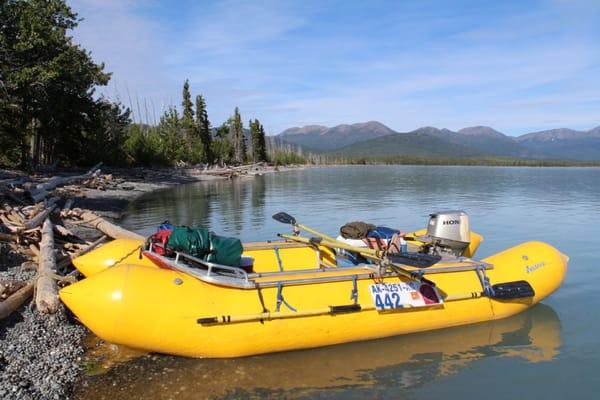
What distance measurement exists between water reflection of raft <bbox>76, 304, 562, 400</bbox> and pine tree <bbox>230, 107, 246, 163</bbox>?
71.8 metres

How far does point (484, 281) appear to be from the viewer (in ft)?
25.4

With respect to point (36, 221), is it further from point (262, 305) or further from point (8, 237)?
point (262, 305)

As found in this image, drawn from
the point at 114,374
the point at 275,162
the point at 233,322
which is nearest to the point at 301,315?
the point at 233,322

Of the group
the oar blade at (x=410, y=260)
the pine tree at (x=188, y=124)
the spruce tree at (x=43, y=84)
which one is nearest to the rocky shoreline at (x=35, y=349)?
the oar blade at (x=410, y=260)

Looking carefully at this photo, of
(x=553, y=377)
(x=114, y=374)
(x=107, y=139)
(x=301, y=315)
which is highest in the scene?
(x=107, y=139)

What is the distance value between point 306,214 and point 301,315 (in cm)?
1574

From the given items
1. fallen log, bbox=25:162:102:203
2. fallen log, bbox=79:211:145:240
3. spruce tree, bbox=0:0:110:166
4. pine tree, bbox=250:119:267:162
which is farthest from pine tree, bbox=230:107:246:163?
fallen log, bbox=79:211:145:240

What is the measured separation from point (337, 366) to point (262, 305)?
1307 millimetres

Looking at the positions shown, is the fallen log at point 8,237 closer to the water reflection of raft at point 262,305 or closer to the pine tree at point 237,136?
the water reflection of raft at point 262,305

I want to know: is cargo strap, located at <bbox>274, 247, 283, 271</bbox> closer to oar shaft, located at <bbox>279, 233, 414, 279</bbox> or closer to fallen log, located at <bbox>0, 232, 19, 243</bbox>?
oar shaft, located at <bbox>279, 233, 414, 279</bbox>

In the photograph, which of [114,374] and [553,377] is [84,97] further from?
[553,377]

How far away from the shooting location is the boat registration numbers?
22.9 ft

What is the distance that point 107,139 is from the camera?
130 feet

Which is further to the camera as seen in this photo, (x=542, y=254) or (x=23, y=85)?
(x=23, y=85)
